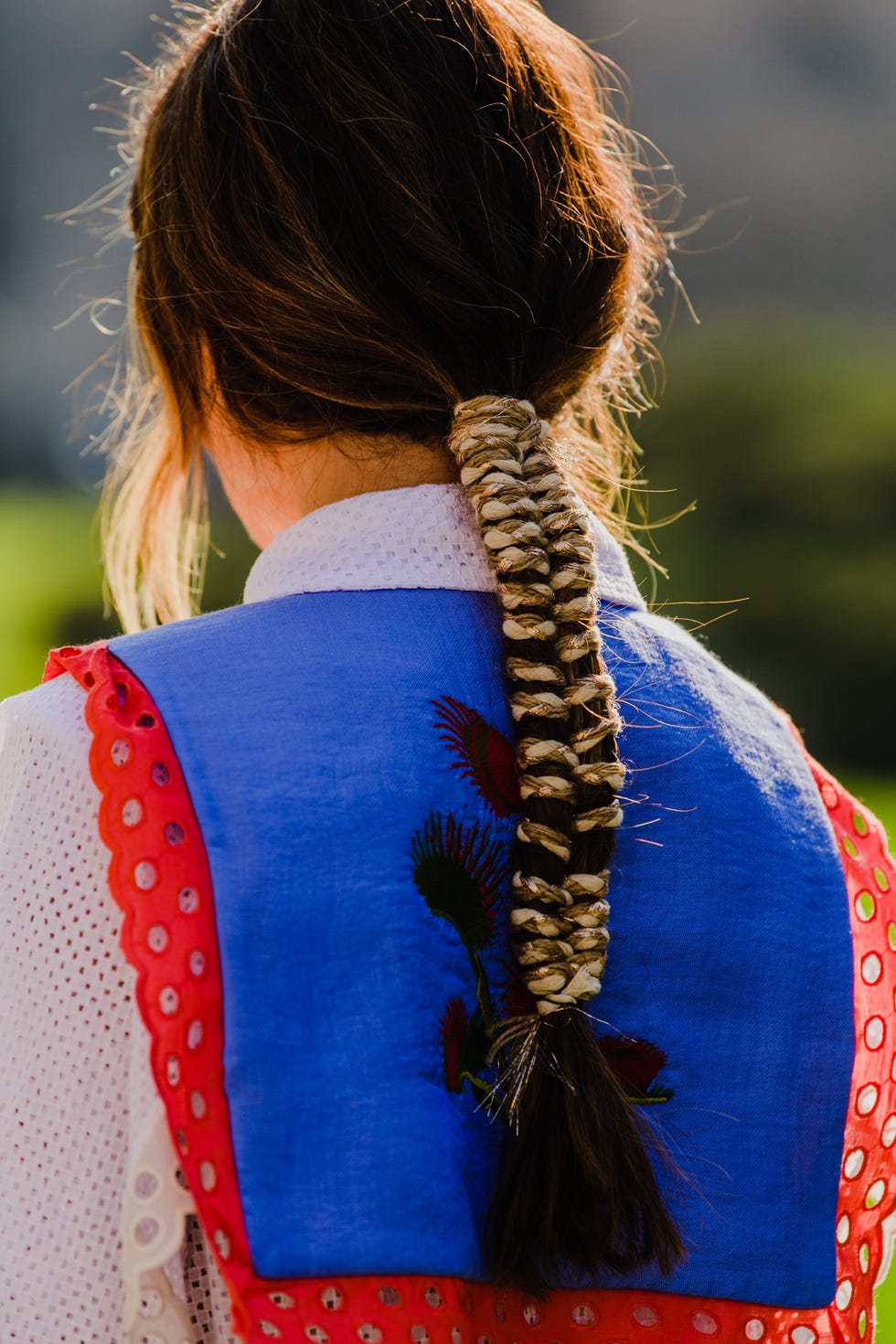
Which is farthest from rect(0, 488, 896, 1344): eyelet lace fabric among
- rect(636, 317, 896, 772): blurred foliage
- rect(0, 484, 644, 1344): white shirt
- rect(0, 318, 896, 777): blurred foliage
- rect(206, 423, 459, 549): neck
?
rect(636, 317, 896, 772): blurred foliage

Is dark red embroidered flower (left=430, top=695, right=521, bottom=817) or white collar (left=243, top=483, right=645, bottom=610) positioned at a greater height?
white collar (left=243, top=483, right=645, bottom=610)

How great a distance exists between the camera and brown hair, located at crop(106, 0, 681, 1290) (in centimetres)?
82

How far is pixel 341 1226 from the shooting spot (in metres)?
0.75

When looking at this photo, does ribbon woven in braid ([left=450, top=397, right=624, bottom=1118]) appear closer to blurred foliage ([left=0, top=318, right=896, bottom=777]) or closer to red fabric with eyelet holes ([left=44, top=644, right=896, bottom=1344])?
red fabric with eyelet holes ([left=44, top=644, right=896, bottom=1344])

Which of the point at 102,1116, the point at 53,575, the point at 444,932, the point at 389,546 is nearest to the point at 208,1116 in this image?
the point at 102,1116

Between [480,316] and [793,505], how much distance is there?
632 centimetres

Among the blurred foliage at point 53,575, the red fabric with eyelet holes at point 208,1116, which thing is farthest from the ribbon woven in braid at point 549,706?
the blurred foliage at point 53,575

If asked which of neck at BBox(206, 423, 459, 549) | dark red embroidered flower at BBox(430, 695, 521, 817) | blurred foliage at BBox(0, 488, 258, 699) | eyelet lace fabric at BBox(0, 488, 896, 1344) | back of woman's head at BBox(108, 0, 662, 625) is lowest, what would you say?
eyelet lace fabric at BBox(0, 488, 896, 1344)

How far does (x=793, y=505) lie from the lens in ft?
22.7

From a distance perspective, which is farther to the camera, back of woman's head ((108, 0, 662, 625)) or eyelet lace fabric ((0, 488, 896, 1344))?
back of woman's head ((108, 0, 662, 625))

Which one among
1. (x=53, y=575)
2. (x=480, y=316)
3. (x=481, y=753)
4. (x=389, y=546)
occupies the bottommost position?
(x=481, y=753)

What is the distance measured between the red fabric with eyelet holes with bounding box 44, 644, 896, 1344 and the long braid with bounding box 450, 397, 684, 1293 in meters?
0.05

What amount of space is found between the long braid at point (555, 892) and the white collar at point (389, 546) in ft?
0.11

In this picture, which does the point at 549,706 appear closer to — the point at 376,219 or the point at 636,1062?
the point at 636,1062
